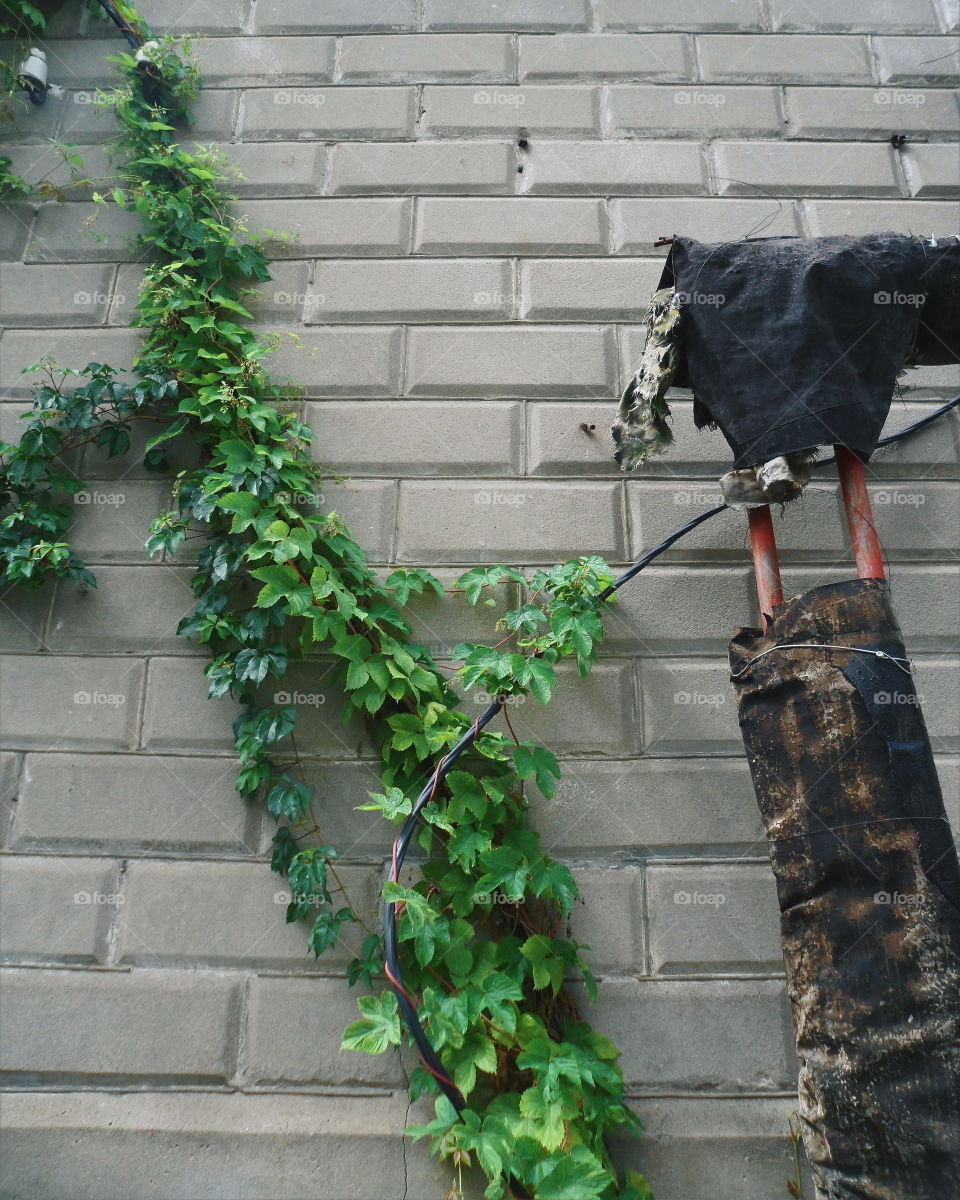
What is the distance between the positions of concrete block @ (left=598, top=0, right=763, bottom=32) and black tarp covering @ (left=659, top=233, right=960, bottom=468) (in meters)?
1.81

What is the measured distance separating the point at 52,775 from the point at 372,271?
6.29 ft

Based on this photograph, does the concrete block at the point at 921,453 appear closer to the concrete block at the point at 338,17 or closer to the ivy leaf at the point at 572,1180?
the ivy leaf at the point at 572,1180

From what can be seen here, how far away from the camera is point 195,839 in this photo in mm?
2289

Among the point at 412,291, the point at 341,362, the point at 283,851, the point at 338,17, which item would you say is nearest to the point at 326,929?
the point at 283,851

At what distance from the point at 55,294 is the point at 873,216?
2896 mm

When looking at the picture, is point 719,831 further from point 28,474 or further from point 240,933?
point 28,474

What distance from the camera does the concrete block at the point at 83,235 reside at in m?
2.91

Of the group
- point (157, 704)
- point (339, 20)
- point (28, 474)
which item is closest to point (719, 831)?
point (157, 704)

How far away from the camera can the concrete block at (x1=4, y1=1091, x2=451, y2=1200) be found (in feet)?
6.57

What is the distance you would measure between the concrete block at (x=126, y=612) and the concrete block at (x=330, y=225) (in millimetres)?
1231

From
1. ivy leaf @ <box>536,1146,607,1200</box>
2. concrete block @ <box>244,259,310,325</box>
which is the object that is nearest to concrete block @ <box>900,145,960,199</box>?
concrete block @ <box>244,259,310,325</box>

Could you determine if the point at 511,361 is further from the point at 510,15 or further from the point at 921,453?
the point at 510,15

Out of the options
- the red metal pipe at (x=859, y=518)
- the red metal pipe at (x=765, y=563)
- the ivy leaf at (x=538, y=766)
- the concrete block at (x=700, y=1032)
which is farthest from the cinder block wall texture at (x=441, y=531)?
the red metal pipe at (x=859, y=518)

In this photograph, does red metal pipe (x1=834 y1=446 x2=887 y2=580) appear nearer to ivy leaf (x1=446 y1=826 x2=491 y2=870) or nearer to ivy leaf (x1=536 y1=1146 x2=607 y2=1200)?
ivy leaf (x1=446 y1=826 x2=491 y2=870)
